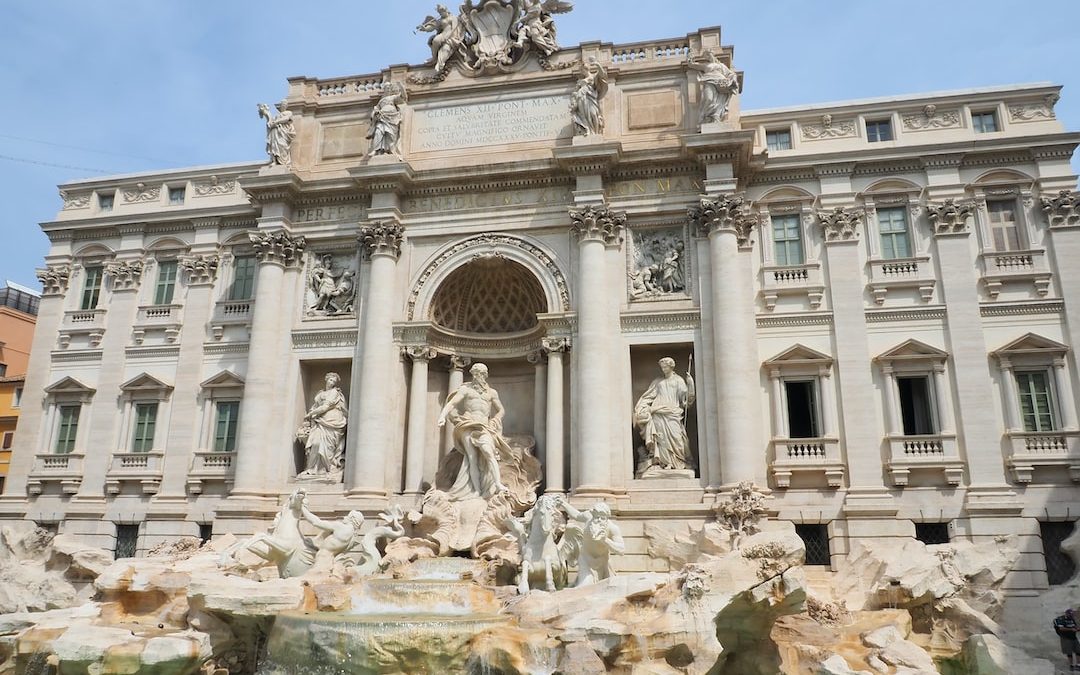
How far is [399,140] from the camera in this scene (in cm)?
A: 2377

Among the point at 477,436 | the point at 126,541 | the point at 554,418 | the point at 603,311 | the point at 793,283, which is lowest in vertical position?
the point at 126,541

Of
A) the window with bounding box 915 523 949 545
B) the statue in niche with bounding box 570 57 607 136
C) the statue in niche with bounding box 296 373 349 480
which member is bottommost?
the window with bounding box 915 523 949 545

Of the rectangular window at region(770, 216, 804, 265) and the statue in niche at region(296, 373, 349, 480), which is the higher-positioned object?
the rectangular window at region(770, 216, 804, 265)

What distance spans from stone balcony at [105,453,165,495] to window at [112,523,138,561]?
108 cm

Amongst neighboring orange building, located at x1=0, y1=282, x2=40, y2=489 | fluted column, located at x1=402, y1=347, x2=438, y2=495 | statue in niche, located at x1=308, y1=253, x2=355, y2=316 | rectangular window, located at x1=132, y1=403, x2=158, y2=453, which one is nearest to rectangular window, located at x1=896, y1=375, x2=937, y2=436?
fluted column, located at x1=402, y1=347, x2=438, y2=495

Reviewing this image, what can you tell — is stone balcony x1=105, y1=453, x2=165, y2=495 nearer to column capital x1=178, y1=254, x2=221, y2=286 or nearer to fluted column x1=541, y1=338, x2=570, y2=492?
column capital x1=178, y1=254, x2=221, y2=286

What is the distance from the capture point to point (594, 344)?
20531 millimetres

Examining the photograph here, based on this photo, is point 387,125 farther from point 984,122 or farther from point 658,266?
point 984,122

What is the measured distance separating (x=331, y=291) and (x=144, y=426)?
7.33 m

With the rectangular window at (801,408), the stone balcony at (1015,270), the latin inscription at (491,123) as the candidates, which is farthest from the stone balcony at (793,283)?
the latin inscription at (491,123)

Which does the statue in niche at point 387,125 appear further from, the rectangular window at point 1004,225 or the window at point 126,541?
the rectangular window at point 1004,225

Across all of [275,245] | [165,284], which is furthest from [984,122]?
[165,284]

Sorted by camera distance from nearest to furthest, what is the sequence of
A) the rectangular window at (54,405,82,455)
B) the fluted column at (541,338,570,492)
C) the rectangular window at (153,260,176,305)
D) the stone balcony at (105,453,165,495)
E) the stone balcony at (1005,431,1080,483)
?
the stone balcony at (1005,431,1080,483), the fluted column at (541,338,570,492), the stone balcony at (105,453,165,495), the rectangular window at (54,405,82,455), the rectangular window at (153,260,176,305)

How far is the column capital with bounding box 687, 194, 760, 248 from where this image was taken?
20.8 meters
